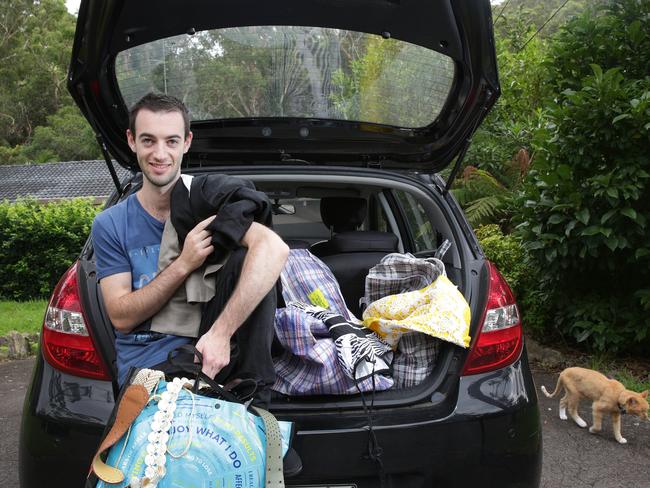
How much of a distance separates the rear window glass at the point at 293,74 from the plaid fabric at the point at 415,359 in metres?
1.17

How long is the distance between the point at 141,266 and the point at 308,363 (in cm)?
65

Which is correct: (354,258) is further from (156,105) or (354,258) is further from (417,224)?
(156,105)

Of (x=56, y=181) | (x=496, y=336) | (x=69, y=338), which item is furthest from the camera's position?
(x=56, y=181)

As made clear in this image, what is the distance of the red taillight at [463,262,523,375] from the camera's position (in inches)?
90.3

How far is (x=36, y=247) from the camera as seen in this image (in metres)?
10.9

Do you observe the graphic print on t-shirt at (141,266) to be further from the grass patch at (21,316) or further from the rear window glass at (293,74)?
the grass patch at (21,316)

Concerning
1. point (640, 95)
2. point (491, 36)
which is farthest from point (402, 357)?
point (640, 95)

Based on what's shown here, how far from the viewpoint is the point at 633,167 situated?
14.7 feet

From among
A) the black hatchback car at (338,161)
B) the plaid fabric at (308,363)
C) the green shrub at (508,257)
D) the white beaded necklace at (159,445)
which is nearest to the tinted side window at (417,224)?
the black hatchback car at (338,161)

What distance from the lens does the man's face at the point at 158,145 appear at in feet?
6.89

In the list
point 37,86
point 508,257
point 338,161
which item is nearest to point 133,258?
point 338,161

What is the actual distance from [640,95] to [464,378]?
10.5 ft

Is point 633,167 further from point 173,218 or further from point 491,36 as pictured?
point 173,218

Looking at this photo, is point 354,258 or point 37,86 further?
point 37,86
